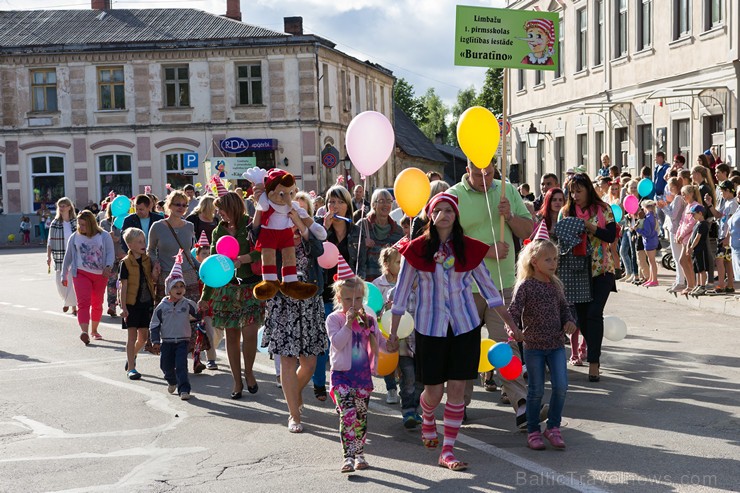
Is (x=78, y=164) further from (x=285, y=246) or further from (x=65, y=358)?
(x=285, y=246)

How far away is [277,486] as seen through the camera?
646 cm

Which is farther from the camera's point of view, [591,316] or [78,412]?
[591,316]

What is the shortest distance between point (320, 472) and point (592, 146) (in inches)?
1064

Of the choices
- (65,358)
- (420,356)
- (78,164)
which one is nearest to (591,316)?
(420,356)

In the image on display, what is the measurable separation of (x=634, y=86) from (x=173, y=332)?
860 inches

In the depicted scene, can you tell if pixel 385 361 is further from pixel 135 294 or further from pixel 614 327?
pixel 135 294

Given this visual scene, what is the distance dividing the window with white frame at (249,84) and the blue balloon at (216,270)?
3701 cm

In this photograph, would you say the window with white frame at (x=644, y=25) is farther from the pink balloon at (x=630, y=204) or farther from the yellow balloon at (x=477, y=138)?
the yellow balloon at (x=477, y=138)

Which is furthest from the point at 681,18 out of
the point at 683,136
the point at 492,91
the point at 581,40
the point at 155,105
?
the point at 492,91

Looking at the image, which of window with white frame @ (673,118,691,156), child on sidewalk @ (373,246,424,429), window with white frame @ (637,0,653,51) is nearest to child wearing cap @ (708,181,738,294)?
child on sidewalk @ (373,246,424,429)

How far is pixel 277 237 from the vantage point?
803cm

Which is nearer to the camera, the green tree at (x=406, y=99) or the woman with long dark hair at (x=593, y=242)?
the woman with long dark hair at (x=593, y=242)

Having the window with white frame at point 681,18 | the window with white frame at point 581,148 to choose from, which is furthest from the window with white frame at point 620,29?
the window with white frame at point 581,148

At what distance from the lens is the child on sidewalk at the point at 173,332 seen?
32.0 feet
